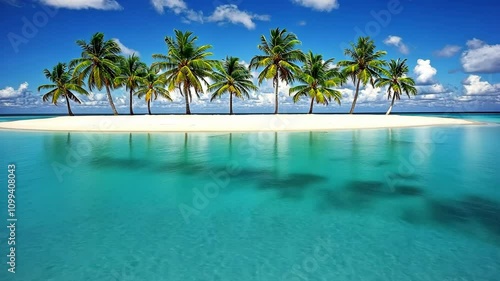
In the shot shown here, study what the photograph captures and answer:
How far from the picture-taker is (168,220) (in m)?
6.32

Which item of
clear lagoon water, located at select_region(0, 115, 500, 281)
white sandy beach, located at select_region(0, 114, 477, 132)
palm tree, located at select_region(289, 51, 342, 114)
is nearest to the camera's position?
clear lagoon water, located at select_region(0, 115, 500, 281)

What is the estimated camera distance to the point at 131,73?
40406 mm

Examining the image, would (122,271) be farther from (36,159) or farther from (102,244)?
(36,159)

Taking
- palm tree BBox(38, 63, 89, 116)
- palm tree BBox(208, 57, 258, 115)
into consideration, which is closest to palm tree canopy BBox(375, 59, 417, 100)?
palm tree BBox(208, 57, 258, 115)

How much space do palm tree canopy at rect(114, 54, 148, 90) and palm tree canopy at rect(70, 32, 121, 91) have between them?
8.06ft

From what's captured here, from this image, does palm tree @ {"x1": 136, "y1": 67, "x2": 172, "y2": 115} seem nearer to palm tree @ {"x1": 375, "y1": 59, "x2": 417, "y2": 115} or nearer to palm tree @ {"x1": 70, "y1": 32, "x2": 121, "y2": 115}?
palm tree @ {"x1": 70, "y1": 32, "x2": 121, "y2": 115}

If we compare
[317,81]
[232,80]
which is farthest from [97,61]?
[317,81]

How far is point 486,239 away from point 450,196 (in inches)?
116

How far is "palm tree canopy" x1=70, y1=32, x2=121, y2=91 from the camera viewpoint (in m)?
35.4

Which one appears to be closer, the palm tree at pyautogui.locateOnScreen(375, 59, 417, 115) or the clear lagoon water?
the clear lagoon water

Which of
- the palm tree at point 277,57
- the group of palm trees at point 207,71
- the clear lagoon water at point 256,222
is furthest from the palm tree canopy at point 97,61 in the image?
the clear lagoon water at point 256,222

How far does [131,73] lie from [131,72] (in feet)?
0.54

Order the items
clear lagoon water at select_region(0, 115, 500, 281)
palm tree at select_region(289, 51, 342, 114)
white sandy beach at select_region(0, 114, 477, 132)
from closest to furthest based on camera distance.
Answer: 1. clear lagoon water at select_region(0, 115, 500, 281)
2. white sandy beach at select_region(0, 114, 477, 132)
3. palm tree at select_region(289, 51, 342, 114)

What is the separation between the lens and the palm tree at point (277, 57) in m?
35.5
